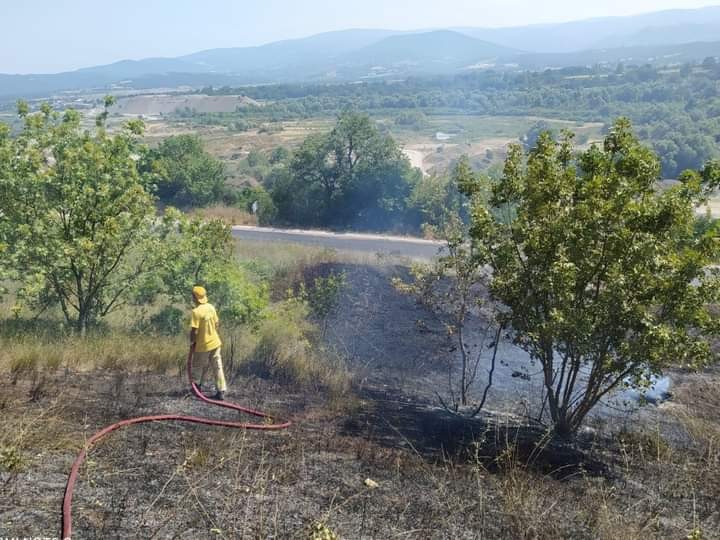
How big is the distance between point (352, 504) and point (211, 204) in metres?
34.5

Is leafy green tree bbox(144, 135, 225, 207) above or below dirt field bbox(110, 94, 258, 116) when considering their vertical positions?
below

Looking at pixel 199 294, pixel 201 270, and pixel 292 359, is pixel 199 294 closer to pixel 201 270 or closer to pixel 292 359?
pixel 292 359

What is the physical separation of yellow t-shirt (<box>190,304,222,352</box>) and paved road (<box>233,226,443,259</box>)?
1720 centimetres

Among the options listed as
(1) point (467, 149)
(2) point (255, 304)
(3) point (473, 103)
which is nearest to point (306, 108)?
(3) point (473, 103)

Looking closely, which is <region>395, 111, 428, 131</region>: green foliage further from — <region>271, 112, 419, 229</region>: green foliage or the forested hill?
<region>271, 112, 419, 229</region>: green foliage

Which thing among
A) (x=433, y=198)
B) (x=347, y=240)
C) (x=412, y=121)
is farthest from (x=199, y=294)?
(x=412, y=121)

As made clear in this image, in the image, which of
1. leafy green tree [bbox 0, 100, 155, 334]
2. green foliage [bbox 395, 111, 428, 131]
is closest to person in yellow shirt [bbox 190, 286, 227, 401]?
leafy green tree [bbox 0, 100, 155, 334]

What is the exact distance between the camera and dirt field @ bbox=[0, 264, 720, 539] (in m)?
4.88

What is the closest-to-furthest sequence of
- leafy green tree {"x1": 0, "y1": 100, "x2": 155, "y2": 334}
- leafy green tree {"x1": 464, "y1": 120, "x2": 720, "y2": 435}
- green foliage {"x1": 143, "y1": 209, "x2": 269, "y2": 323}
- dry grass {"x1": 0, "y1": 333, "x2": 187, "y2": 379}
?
leafy green tree {"x1": 464, "y1": 120, "x2": 720, "y2": 435} < dry grass {"x1": 0, "y1": 333, "x2": 187, "y2": 379} < leafy green tree {"x1": 0, "y1": 100, "x2": 155, "y2": 334} < green foliage {"x1": 143, "y1": 209, "x2": 269, "y2": 323}

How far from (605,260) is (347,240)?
22460 mm

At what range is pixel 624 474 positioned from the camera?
6707 mm

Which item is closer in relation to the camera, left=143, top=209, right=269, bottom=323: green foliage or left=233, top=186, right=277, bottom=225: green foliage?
left=143, top=209, right=269, bottom=323: green foliage

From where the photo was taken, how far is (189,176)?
3816 cm

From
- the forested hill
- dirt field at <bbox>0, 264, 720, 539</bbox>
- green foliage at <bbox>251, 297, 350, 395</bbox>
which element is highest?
the forested hill
